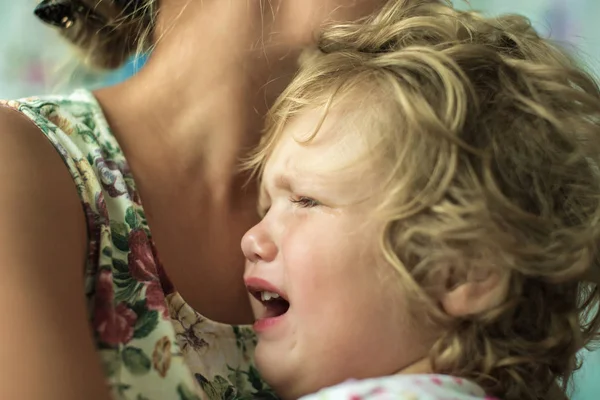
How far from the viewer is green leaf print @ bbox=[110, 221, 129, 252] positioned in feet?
2.43

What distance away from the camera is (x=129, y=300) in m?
0.72

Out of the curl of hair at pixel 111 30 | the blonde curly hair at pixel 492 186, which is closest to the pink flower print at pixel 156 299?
the blonde curly hair at pixel 492 186

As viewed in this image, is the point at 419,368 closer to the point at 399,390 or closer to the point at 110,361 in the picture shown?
the point at 399,390

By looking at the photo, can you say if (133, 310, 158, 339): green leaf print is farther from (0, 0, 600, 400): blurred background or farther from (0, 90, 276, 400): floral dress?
(0, 0, 600, 400): blurred background

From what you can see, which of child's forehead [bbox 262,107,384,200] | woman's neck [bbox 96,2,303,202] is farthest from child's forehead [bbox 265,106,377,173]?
woman's neck [bbox 96,2,303,202]

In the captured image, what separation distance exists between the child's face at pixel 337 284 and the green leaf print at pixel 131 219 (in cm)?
15

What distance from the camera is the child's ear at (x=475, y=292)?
710mm

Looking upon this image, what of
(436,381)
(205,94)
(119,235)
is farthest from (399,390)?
(205,94)

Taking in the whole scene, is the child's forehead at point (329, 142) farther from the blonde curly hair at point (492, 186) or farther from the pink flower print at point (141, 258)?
the pink flower print at point (141, 258)

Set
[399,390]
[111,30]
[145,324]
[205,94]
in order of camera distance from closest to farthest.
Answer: [399,390] < [145,324] < [205,94] < [111,30]

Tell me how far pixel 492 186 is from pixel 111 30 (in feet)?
1.94

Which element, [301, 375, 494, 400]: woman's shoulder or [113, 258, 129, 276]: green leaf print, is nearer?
[301, 375, 494, 400]: woman's shoulder

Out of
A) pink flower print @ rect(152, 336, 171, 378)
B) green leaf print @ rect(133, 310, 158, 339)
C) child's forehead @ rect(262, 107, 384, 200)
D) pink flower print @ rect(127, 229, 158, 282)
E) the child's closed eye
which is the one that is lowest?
pink flower print @ rect(152, 336, 171, 378)

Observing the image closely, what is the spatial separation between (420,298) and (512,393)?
0.14 m
